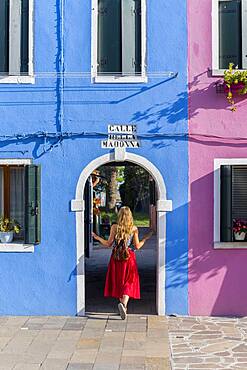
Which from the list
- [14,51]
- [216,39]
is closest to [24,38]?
[14,51]

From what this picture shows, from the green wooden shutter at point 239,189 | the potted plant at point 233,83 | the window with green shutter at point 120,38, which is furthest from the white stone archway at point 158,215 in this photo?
the potted plant at point 233,83

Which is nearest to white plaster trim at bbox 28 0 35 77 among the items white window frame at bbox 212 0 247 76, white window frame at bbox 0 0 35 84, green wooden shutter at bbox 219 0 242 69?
white window frame at bbox 0 0 35 84

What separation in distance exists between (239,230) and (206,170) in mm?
1102

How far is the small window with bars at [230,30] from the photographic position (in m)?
9.41

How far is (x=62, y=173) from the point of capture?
9.47 meters

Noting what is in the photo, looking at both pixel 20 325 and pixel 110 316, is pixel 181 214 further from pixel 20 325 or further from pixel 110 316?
pixel 20 325

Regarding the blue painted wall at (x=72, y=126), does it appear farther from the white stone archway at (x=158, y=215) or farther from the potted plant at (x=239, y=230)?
the potted plant at (x=239, y=230)

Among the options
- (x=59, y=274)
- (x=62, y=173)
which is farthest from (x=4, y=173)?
(x=59, y=274)

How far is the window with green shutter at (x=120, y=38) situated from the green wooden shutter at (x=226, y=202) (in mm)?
2084

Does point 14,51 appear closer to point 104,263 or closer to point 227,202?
point 227,202

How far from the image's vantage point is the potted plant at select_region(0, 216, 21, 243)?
31.2 ft

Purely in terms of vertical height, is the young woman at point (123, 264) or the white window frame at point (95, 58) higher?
the white window frame at point (95, 58)

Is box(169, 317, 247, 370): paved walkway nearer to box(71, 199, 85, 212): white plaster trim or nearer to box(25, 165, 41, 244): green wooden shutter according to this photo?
box(71, 199, 85, 212): white plaster trim

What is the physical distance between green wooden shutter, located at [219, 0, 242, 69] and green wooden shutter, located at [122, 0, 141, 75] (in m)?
1.34
